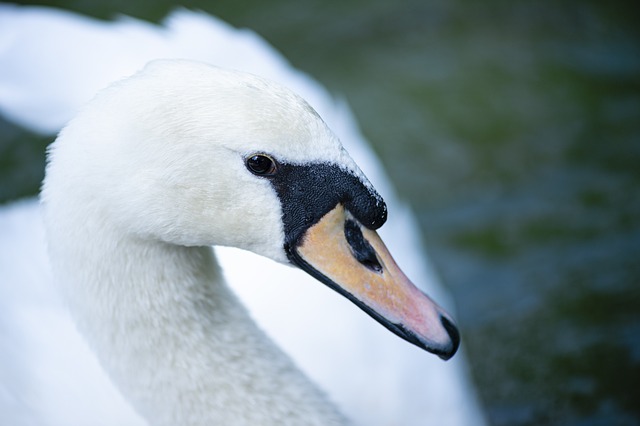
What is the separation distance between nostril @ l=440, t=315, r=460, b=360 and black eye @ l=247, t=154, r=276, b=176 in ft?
1.83

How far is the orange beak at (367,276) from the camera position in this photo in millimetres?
2033

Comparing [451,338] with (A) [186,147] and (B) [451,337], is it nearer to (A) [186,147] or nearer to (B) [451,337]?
(B) [451,337]

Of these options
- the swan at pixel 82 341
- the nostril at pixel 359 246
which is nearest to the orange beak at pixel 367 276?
the nostril at pixel 359 246

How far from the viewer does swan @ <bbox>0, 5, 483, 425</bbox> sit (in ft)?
9.52

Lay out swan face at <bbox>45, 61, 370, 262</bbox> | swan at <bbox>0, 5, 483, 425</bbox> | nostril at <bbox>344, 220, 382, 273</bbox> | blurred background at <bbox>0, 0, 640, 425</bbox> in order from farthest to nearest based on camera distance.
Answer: blurred background at <bbox>0, 0, 640, 425</bbox> < swan at <bbox>0, 5, 483, 425</bbox> < nostril at <bbox>344, 220, 382, 273</bbox> < swan face at <bbox>45, 61, 370, 262</bbox>

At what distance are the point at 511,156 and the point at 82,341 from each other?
9.39ft

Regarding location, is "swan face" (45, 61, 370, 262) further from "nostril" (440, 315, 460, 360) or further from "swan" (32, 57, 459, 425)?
"nostril" (440, 315, 460, 360)

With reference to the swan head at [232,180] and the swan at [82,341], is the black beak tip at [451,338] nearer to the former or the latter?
the swan head at [232,180]

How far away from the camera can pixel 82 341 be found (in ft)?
9.82

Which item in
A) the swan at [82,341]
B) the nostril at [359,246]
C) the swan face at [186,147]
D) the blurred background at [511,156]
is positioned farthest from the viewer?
the blurred background at [511,156]

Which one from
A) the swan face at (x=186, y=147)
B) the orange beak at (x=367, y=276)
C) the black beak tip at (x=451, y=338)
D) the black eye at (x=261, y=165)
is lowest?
the black beak tip at (x=451, y=338)

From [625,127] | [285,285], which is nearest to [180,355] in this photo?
[285,285]

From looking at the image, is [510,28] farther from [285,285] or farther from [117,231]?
[117,231]

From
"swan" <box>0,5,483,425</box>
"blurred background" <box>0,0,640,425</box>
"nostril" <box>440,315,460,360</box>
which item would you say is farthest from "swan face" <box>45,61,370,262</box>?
"blurred background" <box>0,0,640,425</box>
